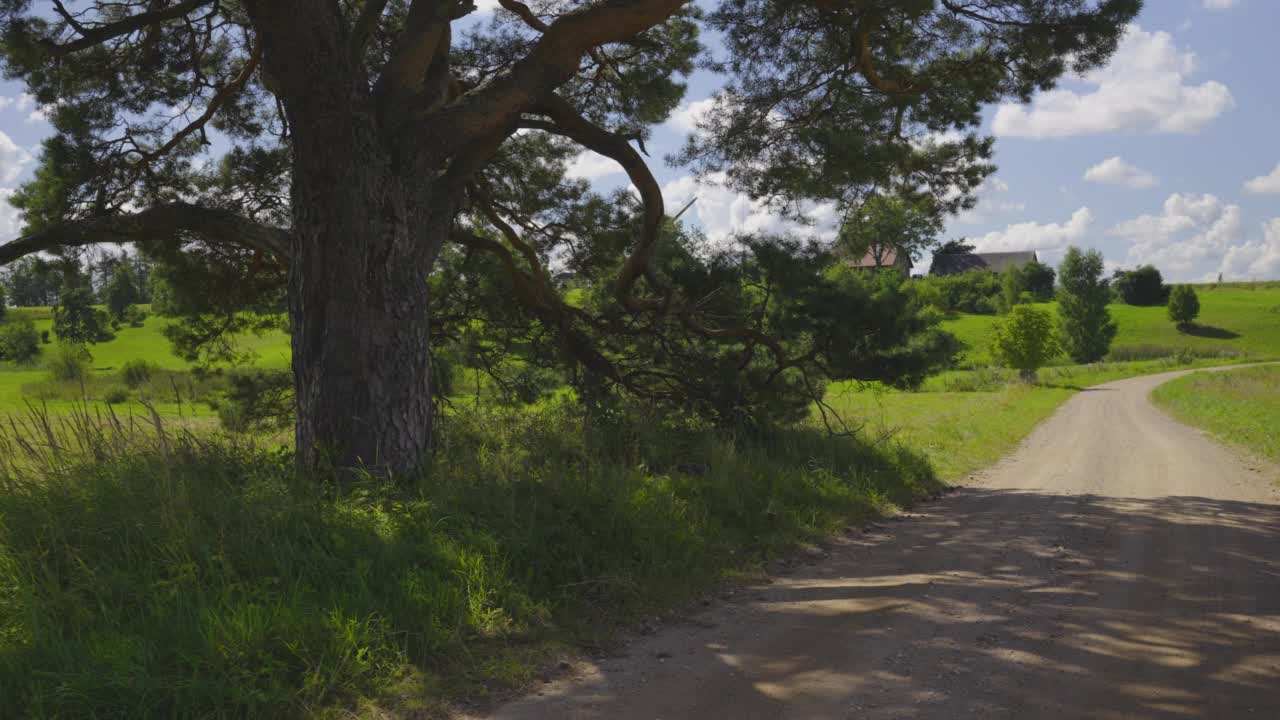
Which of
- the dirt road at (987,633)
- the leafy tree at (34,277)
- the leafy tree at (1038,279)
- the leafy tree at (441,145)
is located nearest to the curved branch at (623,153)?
the leafy tree at (441,145)

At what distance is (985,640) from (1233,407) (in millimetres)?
22029

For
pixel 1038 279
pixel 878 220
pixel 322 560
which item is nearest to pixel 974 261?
pixel 1038 279

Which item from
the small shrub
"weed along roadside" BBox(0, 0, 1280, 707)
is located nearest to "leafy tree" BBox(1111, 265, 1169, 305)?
the small shrub

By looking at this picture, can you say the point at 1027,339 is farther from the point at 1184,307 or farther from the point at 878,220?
the point at 1184,307

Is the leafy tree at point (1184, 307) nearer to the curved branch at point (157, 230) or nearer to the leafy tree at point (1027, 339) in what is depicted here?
the leafy tree at point (1027, 339)

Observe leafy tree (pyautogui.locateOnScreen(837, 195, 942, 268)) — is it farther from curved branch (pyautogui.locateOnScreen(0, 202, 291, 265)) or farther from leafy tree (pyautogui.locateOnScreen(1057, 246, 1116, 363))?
leafy tree (pyautogui.locateOnScreen(1057, 246, 1116, 363))

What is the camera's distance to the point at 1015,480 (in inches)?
453

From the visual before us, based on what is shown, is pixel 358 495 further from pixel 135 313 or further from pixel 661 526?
pixel 135 313

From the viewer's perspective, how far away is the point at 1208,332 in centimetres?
7800

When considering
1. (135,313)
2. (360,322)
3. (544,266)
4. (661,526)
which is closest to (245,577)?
(360,322)

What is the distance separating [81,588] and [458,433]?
5.43 m

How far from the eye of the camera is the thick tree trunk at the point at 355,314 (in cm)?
620

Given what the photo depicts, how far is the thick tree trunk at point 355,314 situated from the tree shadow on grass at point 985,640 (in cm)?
293

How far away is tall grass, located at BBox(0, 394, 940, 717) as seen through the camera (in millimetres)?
3498
